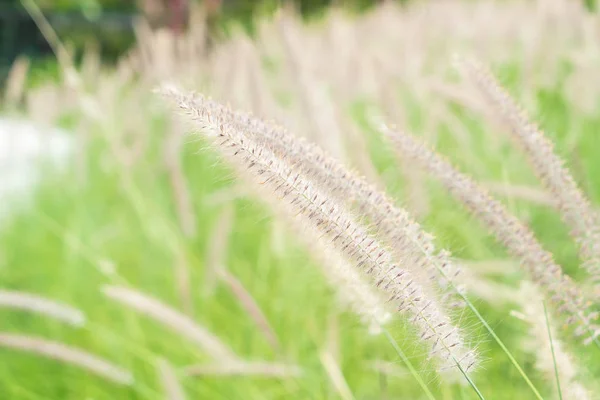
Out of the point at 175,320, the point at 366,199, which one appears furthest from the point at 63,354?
the point at 366,199

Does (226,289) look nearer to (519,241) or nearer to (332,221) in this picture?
(519,241)

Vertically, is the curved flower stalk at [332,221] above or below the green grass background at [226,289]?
below

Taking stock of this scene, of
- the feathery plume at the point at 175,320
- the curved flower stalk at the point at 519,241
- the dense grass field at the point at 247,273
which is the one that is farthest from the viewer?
the dense grass field at the point at 247,273

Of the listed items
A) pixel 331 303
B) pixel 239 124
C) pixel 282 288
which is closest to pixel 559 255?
pixel 331 303

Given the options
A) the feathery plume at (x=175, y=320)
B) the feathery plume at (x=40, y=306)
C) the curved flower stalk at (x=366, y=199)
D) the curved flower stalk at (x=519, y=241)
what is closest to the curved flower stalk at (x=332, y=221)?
the curved flower stalk at (x=366, y=199)

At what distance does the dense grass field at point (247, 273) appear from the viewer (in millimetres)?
1534

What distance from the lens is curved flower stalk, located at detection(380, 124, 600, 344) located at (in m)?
0.92

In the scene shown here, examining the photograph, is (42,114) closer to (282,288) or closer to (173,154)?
(173,154)

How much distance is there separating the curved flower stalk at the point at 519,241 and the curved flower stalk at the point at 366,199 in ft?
0.38

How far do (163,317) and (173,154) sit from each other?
2.97ft

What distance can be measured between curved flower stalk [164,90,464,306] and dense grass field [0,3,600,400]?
0.06 metres

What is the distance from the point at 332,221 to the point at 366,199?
0.38 feet

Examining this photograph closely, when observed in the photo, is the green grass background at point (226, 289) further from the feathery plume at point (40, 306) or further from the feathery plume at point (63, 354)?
the feathery plume at point (40, 306)

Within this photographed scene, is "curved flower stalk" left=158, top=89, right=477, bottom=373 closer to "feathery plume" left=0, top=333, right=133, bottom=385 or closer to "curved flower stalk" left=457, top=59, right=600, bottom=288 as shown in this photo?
"curved flower stalk" left=457, top=59, right=600, bottom=288
